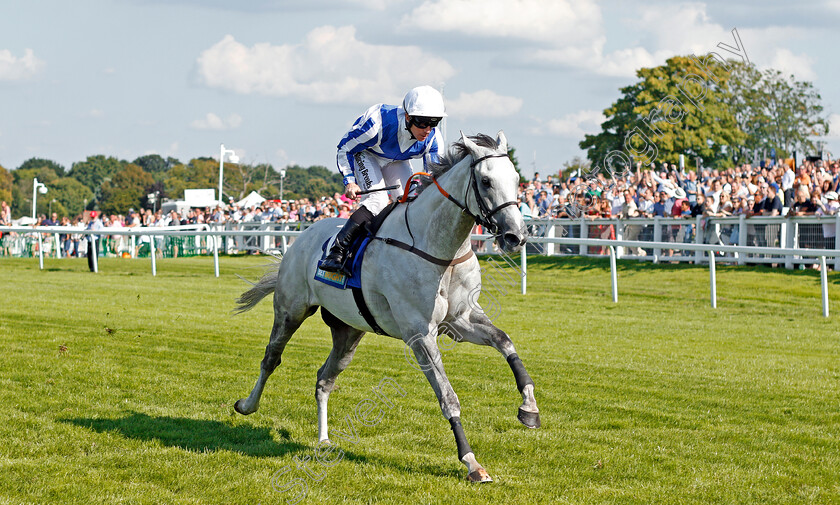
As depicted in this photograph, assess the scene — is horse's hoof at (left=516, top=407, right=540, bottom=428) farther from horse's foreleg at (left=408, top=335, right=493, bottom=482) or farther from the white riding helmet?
the white riding helmet

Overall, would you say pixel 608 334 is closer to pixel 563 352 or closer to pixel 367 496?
pixel 563 352

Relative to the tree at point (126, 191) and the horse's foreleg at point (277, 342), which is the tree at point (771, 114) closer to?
the horse's foreleg at point (277, 342)

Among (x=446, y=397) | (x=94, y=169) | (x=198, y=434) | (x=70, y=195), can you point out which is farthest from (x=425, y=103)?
(x=94, y=169)

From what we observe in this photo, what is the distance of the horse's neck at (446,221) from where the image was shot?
15.3 ft

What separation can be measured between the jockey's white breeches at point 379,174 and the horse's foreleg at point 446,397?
4.06 feet

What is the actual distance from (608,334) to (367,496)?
22.0 ft

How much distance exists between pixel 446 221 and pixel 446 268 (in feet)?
0.89

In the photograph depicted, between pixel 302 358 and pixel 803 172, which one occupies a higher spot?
pixel 803 172

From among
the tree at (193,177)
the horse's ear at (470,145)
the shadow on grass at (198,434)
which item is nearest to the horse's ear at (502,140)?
the horse's ear at (470,145)

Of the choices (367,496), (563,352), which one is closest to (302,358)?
(563,352)

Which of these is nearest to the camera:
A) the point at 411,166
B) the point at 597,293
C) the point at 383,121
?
the point at 383,121

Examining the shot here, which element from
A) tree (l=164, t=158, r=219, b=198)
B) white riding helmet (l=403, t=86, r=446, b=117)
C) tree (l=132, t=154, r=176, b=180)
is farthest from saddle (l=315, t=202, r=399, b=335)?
tree (l=132, t=154, r=176, b=180)

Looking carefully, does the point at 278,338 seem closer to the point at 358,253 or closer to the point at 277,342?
the point at 277,342

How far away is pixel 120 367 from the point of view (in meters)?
7.78
